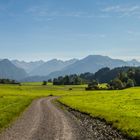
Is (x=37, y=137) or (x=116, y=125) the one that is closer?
(x=37, y=137)

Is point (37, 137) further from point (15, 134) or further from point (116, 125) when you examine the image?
point (116, 125)

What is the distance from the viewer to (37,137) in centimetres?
2831

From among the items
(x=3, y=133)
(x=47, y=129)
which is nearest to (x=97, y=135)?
(x=47, y=129)

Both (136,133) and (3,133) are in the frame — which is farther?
(3,133)

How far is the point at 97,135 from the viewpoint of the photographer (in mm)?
29516

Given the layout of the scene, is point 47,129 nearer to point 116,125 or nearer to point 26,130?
point 26,130

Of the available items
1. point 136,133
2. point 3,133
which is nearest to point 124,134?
point 136,133

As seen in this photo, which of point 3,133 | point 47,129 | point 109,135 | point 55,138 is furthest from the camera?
point 47,129

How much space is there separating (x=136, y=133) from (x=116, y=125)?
6658mm

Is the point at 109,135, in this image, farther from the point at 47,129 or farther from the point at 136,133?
the point at 47,129

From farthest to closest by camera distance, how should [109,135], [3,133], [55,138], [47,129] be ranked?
1. [47,129]
2. [3,133]
3. [109,135]
4. [55,138]

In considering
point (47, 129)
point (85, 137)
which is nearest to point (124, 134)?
point (85, 137)

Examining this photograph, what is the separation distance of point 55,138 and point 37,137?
1.56 m

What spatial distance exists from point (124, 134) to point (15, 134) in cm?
890
